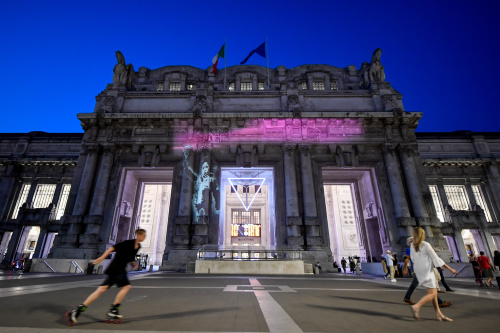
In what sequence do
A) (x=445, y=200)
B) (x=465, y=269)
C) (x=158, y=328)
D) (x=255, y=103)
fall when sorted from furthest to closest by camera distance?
(x=445, y=200)
(x=255, y=103)
(x=465, y=269)
(x=158, y=328)

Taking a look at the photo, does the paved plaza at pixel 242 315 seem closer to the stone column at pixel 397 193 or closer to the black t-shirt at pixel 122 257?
the black t-shirt at pixel 122 257

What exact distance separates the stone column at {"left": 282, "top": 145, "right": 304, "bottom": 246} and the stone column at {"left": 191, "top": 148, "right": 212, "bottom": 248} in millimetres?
6450

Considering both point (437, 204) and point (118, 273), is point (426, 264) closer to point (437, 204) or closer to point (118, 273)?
point (118, 273)

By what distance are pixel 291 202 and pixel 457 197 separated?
21872 mm

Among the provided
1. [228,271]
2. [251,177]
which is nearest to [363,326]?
[228,271]

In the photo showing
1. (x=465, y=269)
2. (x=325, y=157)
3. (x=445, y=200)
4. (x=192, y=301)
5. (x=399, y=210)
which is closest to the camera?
(x=192, y=301)

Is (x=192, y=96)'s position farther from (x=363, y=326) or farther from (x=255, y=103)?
(x=363, y=326)

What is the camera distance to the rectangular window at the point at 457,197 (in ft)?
92.0

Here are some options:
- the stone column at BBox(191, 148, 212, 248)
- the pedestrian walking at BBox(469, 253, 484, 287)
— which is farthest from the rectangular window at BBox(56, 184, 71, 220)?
the pedestrian walking at BBox(469, 253, 484, 287)

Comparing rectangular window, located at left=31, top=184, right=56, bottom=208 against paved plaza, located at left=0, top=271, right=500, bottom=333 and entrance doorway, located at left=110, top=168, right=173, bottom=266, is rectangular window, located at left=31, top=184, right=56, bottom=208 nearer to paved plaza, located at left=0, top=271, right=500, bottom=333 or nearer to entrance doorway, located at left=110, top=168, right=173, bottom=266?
entrance doorway, located at left=110, top=168, right=173, bottom=266

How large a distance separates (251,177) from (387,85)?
641 inches

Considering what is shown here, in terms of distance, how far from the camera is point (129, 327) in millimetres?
3508

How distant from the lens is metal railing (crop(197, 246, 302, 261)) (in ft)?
53.2

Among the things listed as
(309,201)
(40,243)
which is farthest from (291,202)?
(40,243)
